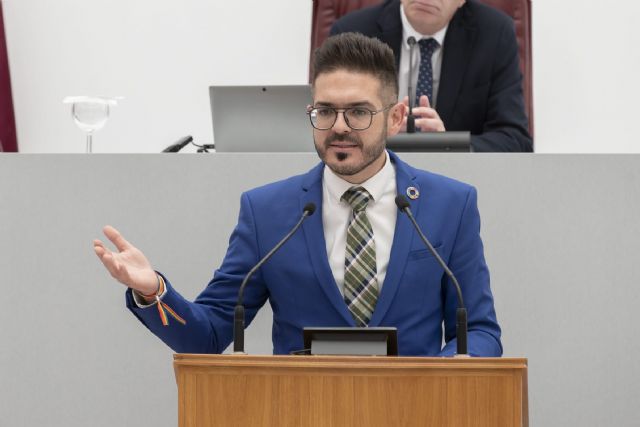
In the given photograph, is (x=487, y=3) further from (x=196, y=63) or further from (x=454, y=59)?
(x=196, y=63)

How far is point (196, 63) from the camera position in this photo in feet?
15.9

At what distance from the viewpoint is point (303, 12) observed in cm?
484

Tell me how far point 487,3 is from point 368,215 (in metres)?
1.89

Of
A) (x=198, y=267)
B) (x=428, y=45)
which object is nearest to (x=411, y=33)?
(x=428, y=45)

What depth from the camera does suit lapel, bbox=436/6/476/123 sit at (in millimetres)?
3582

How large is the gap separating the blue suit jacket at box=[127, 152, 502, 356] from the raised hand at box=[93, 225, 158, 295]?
0.62ft

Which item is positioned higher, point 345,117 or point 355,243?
point 345,117

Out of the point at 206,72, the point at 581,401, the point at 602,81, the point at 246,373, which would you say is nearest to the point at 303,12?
the point at 206,72

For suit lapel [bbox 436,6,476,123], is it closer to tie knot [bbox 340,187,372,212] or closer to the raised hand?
tie knot [bbox 340,187,372,212]

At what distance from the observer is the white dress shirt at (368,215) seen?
2.27m

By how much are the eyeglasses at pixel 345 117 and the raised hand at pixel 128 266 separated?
476mm

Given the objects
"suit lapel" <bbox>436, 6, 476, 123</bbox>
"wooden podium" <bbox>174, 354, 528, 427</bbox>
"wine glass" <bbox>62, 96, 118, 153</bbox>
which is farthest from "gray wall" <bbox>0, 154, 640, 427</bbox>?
"wooden podium" <bbox>174, 354, 528, 427</bbox>

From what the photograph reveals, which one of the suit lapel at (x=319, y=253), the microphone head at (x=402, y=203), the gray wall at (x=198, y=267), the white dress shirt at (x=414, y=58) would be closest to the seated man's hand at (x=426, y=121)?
the gray wall at (x=198, y=267)

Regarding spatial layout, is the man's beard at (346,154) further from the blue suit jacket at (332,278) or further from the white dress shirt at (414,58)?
the white dress shirt at (414,58)
